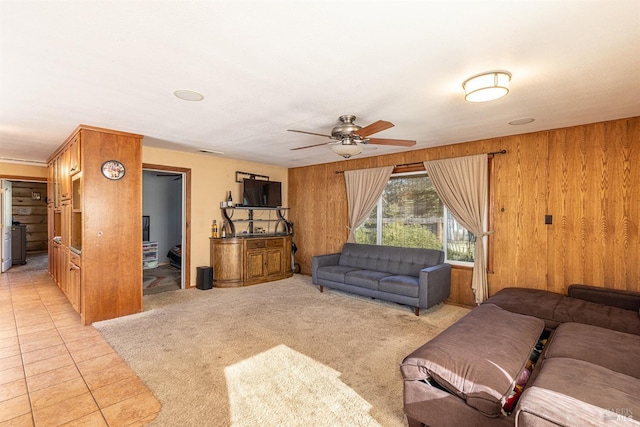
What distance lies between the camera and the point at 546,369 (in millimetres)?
1740

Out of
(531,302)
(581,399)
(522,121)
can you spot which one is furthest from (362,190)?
(581,399)

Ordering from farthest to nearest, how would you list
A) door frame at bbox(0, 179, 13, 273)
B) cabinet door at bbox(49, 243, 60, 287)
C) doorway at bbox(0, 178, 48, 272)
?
doorway at bbox(0, 178, 48, 272), door frame at bbox(0, 179, 13, 273), cabinet door at bbox(49, 243, 60, 287)

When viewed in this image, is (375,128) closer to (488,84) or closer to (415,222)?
(488,84)

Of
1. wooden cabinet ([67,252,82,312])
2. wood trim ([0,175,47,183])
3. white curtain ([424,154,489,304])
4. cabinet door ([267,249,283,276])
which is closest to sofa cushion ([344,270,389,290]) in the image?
white curtain ([424,154,489,304])

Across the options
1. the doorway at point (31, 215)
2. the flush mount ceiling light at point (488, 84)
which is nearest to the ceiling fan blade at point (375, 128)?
the flush mount ceiling light at point (488, 84)

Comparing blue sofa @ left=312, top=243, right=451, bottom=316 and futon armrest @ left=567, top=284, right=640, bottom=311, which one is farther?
blue sofa @ left=312, top=243, right=451, bottom=316

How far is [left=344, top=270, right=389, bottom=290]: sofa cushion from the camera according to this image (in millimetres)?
4582

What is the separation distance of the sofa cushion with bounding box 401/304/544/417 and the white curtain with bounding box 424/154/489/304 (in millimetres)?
1981

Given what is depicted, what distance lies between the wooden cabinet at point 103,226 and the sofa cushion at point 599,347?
4.57m

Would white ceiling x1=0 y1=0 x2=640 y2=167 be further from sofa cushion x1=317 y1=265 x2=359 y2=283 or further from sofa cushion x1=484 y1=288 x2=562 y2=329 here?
sofa cushion x1=317 y1=265 x2=359 y2=283

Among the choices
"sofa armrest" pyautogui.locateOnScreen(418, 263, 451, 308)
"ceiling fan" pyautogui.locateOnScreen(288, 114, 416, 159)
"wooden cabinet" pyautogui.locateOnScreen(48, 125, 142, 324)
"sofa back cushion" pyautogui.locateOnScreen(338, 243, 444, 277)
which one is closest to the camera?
"ceiling fan" pyautogui.locateOnScreen(288, 114, 416, 159)

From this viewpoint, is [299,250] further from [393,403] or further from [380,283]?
[393,403]

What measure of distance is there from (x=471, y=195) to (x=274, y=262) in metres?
3.85

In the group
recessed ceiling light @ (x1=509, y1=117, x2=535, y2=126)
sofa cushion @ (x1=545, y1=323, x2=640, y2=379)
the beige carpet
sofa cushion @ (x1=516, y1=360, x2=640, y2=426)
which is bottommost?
the beige carpet
